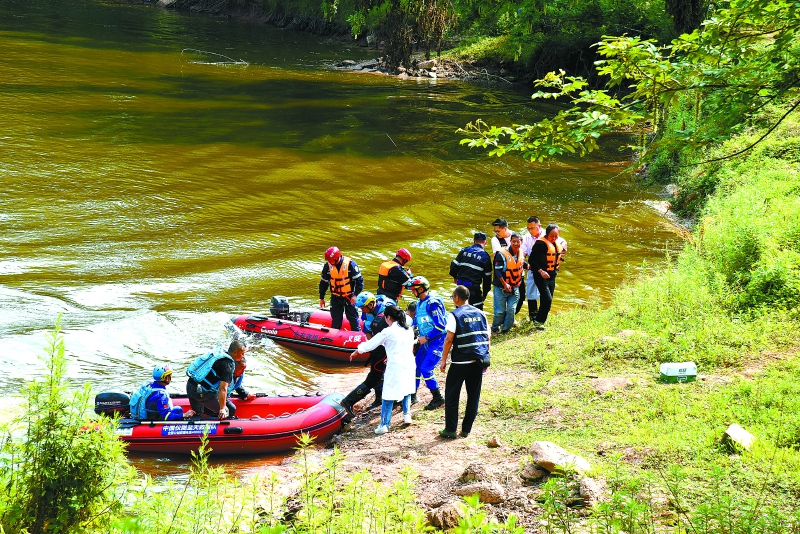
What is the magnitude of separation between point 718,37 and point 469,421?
4.32 m

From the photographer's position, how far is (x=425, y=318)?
8703 millimetres

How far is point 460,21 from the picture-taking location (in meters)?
43.8

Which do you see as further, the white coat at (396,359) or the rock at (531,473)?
the white coat at (396,359)

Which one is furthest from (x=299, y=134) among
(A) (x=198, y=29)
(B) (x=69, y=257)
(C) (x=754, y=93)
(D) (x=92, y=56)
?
(A) (x=198, y=29)

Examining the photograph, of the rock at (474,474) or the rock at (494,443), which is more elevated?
the rock at (474,474)

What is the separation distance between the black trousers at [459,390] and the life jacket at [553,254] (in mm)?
3987

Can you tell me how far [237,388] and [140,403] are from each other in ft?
4.04

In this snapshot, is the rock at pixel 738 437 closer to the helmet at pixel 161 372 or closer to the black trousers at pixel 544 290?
the black trousers at pixel 544 290

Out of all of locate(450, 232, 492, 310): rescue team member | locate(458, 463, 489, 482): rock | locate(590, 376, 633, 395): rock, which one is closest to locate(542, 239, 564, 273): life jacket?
locate(450, 232, 492, 310): rescue team member

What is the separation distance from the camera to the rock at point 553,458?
18.8ft

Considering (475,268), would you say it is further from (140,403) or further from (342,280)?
(140,403)

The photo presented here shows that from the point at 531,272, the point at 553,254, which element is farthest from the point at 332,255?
the point at 553,254

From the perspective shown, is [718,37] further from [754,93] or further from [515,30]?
[515,30]

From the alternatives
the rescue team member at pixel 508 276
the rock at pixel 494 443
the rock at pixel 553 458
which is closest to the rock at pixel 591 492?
the rock at pixel 553 458
